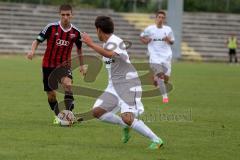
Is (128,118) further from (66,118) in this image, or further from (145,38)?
(145,38)

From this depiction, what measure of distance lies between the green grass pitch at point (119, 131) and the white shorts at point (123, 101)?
57 centimetres

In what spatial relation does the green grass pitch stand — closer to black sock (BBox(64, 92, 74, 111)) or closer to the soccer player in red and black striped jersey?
black sock (BBox(64, 92, 74, 111))

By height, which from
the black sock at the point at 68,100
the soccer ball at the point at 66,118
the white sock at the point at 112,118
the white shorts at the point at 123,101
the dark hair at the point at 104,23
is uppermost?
the dark hair at the point at 104,23

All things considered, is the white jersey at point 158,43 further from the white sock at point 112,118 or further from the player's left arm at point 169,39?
the white sock at point 112,118

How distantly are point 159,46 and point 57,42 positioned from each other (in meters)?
7.07

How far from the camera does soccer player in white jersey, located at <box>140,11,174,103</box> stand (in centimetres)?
2038

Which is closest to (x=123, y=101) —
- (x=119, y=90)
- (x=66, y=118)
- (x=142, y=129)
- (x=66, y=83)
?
(x=119, y=90)

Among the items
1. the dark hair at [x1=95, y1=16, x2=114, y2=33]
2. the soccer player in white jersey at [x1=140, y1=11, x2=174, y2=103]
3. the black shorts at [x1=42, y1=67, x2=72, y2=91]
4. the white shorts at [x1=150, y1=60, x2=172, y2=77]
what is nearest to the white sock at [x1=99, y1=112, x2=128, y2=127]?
the dark hair at [x1=95, y1=16, x2=114, y2=33]

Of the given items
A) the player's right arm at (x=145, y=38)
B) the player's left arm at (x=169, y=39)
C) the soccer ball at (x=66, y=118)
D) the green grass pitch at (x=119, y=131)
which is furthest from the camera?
the player's right arm at (x=145, y=38)

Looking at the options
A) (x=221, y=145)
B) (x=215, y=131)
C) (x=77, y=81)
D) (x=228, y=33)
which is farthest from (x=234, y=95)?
(x=228, y=33)

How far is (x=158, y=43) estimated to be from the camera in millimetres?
20859

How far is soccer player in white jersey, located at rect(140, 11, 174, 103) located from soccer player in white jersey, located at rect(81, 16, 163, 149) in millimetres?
8869

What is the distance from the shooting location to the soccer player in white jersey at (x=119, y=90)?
35.8 feet

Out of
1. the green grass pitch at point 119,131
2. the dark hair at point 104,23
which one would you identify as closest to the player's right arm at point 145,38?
the green grass pitch at point 119,131
